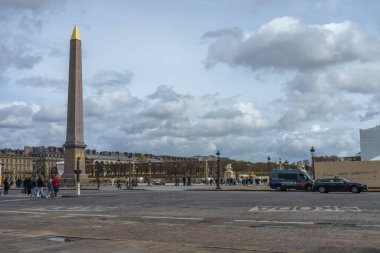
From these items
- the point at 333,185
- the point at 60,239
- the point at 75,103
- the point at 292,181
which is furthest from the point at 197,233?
the point at 75,103

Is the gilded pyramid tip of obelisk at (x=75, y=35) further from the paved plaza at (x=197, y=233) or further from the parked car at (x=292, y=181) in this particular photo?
the paved plaza at (x=197, y=233)

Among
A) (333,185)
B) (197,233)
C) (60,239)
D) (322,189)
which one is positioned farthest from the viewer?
(322,189)

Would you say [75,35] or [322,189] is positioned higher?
[75,35]

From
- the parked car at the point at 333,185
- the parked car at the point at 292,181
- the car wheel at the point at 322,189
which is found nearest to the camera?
the parked car at the point at 333,185

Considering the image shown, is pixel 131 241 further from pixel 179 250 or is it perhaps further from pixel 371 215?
pixel 371 215

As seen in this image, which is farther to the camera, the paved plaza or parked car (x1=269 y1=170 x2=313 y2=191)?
parked car (x1=269 y1=170 x2=313 y2=191)

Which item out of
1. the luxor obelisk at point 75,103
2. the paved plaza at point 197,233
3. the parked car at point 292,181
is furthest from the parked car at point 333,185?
the luxor obelisk at point 75,103

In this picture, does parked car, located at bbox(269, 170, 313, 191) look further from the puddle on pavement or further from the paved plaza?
the puddle on pavement

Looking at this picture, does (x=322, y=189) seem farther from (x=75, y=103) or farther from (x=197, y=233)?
(x=197, y=233)

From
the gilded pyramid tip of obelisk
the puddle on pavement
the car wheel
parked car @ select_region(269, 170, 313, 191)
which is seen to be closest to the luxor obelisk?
the gilded pyramid tip of obelisk

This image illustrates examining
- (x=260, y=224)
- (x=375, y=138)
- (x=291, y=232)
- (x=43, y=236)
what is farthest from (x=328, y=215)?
(x=375, y=138)

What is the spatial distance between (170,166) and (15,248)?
583ft

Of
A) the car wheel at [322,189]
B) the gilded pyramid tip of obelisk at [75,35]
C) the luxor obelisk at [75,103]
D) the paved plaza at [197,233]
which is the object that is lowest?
the car wheel at [322,189]

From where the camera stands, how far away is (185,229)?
47.1ft
